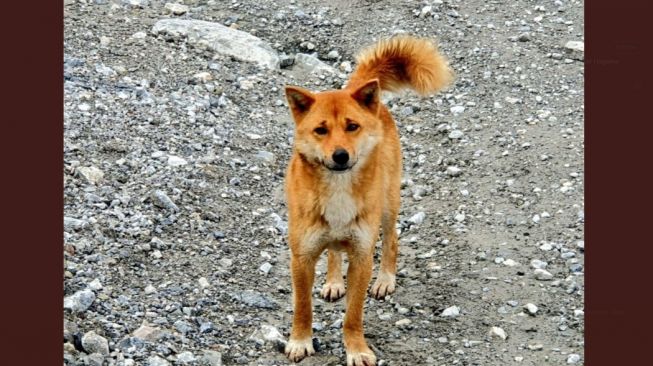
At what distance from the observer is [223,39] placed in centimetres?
1095

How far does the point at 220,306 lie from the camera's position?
6730 millimetres

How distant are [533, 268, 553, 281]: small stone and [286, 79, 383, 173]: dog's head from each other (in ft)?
6.36

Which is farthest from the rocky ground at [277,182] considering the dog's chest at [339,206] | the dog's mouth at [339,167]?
the dog's mouth at [339,167]

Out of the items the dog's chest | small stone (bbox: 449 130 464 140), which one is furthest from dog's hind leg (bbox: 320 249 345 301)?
small stone (bbox: 449 130 464 140)

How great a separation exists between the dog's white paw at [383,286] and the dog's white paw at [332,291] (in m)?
0.25

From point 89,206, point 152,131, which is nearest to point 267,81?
point 152,131

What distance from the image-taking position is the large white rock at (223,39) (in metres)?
10.8

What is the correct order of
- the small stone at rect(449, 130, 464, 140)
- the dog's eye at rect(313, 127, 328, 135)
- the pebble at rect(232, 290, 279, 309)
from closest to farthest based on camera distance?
the dog's eye at rect(313, 127, 328, 135), the pebble at rect(232, 290, 279, 309), the small stone at rect(449, 130, 464, 140)

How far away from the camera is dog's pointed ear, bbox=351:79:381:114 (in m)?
6.07

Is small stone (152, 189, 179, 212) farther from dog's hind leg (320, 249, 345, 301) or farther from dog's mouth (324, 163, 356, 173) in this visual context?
dog's mouth (324, 163, 356, 173)

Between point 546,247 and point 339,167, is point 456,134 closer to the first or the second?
point 546,247

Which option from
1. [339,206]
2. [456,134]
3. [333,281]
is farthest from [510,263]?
[456,134]

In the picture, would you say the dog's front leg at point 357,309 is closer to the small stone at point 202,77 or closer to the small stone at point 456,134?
the small stone at point 456,134

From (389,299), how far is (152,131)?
313 cm
